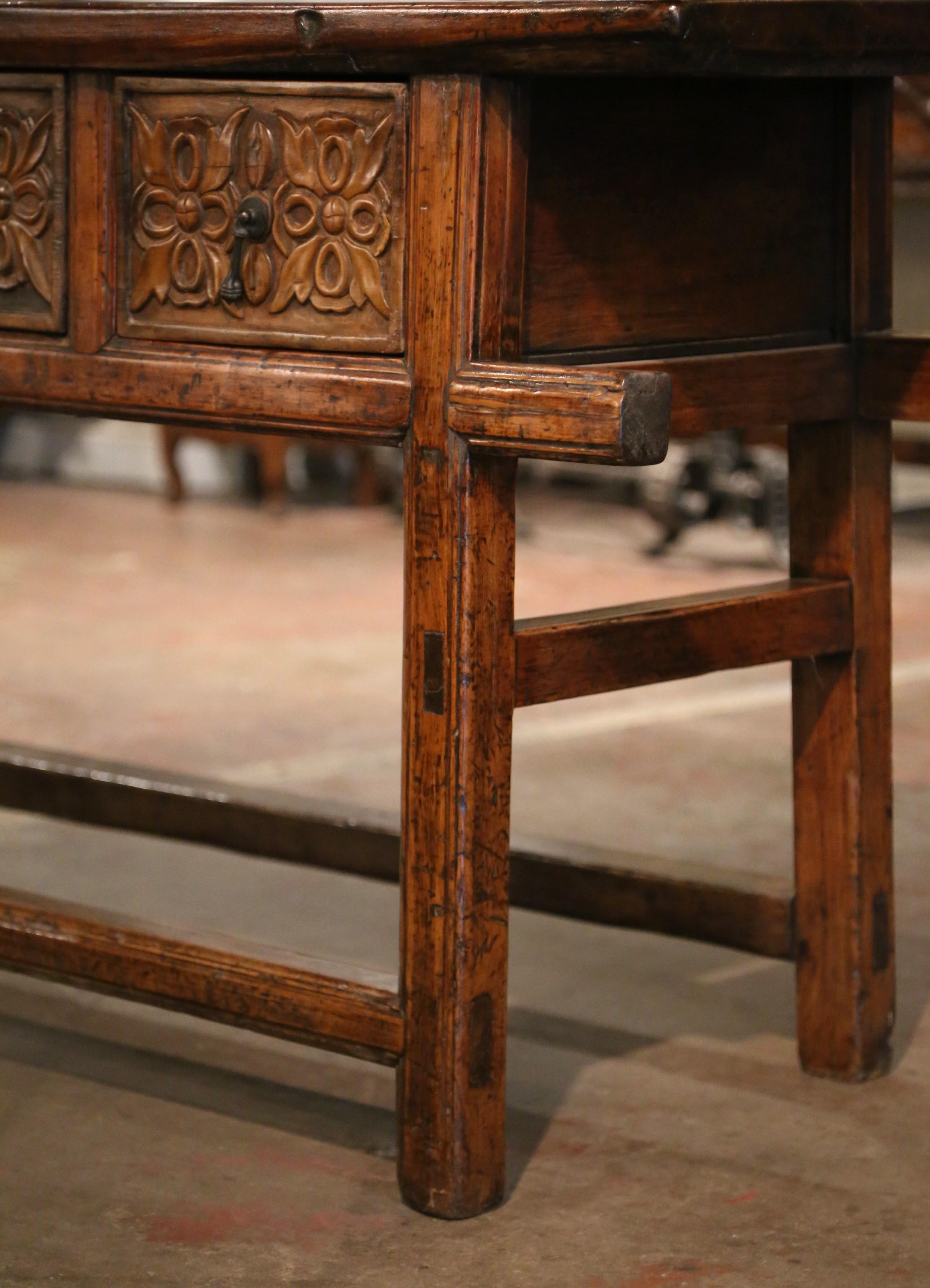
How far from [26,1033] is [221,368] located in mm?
947

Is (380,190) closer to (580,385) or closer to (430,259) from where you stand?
(430,259)

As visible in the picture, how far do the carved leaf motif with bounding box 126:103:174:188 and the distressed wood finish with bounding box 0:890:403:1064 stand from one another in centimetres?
77

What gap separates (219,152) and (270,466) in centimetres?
586

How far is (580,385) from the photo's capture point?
163cm

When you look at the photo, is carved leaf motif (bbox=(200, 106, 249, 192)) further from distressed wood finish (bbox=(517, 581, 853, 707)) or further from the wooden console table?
distressed wood finish (bbox=(517, 581, 853, 707))

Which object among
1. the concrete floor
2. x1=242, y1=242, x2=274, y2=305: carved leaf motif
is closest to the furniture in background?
the concrete floor

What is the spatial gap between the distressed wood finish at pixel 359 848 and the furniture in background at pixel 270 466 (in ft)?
15.7

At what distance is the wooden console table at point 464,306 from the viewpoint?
1.69m

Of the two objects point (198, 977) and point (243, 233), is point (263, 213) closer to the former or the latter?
point (243, 233)

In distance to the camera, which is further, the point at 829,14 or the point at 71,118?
the point at 71,118

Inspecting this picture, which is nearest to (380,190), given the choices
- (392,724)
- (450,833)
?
(450,833)

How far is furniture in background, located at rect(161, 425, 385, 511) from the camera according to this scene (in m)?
7.66

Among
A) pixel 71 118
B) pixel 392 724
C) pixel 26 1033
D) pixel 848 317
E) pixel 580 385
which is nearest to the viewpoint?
pixel 580 385

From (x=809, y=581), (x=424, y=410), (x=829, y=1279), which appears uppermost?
(x=424, y=410)
